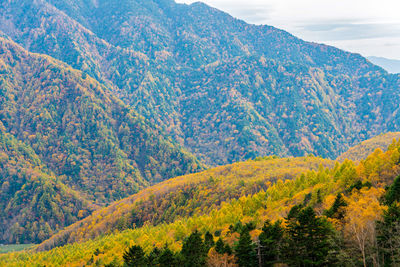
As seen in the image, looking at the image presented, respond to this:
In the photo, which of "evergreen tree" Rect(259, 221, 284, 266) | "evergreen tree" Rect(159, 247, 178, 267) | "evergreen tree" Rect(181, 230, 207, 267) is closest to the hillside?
"evergreen tree" Rect(259, 221, 284, 266)

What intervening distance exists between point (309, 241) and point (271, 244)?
1001cm

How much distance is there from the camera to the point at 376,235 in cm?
7775

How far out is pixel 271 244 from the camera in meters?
85.9

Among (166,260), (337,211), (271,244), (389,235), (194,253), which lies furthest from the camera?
(337,211)

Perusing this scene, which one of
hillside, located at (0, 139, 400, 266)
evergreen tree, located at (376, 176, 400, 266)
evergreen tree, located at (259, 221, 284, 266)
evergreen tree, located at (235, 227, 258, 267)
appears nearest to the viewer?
evergreen tree, located at (376, 176, 400, 266)

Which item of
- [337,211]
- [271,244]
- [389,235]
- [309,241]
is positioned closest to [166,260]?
[271,244]

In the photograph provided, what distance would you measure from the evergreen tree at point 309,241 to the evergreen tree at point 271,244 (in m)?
3.94

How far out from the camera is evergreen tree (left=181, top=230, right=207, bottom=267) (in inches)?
3572

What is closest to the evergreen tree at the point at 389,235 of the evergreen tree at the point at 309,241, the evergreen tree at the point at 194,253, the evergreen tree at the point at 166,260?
the evergreen tree at the point at 309,241

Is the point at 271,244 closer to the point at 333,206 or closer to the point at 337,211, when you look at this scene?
the point at 337,211

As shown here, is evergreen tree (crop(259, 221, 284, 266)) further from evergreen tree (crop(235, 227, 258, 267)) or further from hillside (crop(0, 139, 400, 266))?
hillside (crop(0, 139, 400, 266))

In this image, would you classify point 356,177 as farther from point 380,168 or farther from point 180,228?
point 180,228

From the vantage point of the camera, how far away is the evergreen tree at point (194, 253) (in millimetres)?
90719

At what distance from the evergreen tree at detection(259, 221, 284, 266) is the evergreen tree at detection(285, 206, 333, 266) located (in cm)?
394
